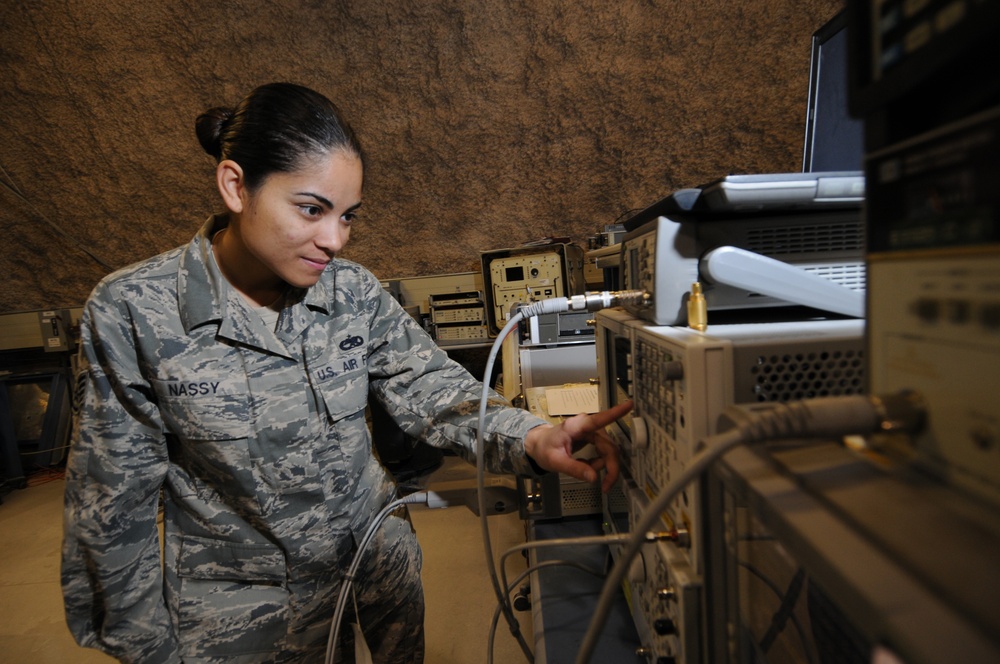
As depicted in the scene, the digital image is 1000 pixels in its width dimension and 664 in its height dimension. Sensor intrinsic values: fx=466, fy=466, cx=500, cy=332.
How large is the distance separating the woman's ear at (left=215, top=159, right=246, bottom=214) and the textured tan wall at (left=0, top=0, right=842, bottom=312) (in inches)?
84.3

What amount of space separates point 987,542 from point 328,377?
0.88 meters

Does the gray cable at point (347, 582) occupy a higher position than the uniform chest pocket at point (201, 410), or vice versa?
the uniform chest pocket at point (201, 410)

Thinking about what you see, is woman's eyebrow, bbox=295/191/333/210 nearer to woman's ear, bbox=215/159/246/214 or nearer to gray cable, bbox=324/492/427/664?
woman's ear, bbox=215/159/246/214

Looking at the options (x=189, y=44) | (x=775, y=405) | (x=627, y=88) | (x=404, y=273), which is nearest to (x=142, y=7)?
(x=189, y=44)

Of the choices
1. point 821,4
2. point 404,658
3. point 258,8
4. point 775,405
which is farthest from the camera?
point 258,8

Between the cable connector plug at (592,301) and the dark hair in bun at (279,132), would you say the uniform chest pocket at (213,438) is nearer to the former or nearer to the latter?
the dark hair in bun at (279,132)

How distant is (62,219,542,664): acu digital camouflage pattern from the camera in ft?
2.48

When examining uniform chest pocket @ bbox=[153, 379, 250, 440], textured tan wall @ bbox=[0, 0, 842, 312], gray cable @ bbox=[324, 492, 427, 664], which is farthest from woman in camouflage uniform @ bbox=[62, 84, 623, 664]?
textured tan wall @ bbox=[0, 0, 842, 312]

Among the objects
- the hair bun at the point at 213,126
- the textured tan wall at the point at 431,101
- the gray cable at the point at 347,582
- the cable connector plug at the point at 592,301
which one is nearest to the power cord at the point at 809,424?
the cable connector plug at the point at 592,301

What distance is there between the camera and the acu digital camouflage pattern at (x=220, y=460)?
2.48ft

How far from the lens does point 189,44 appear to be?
107 inches

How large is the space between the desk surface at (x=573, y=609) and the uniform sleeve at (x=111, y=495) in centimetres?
66

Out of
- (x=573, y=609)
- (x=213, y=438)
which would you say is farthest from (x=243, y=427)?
(x=573, y=609)

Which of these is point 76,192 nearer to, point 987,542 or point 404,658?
point 404,658
